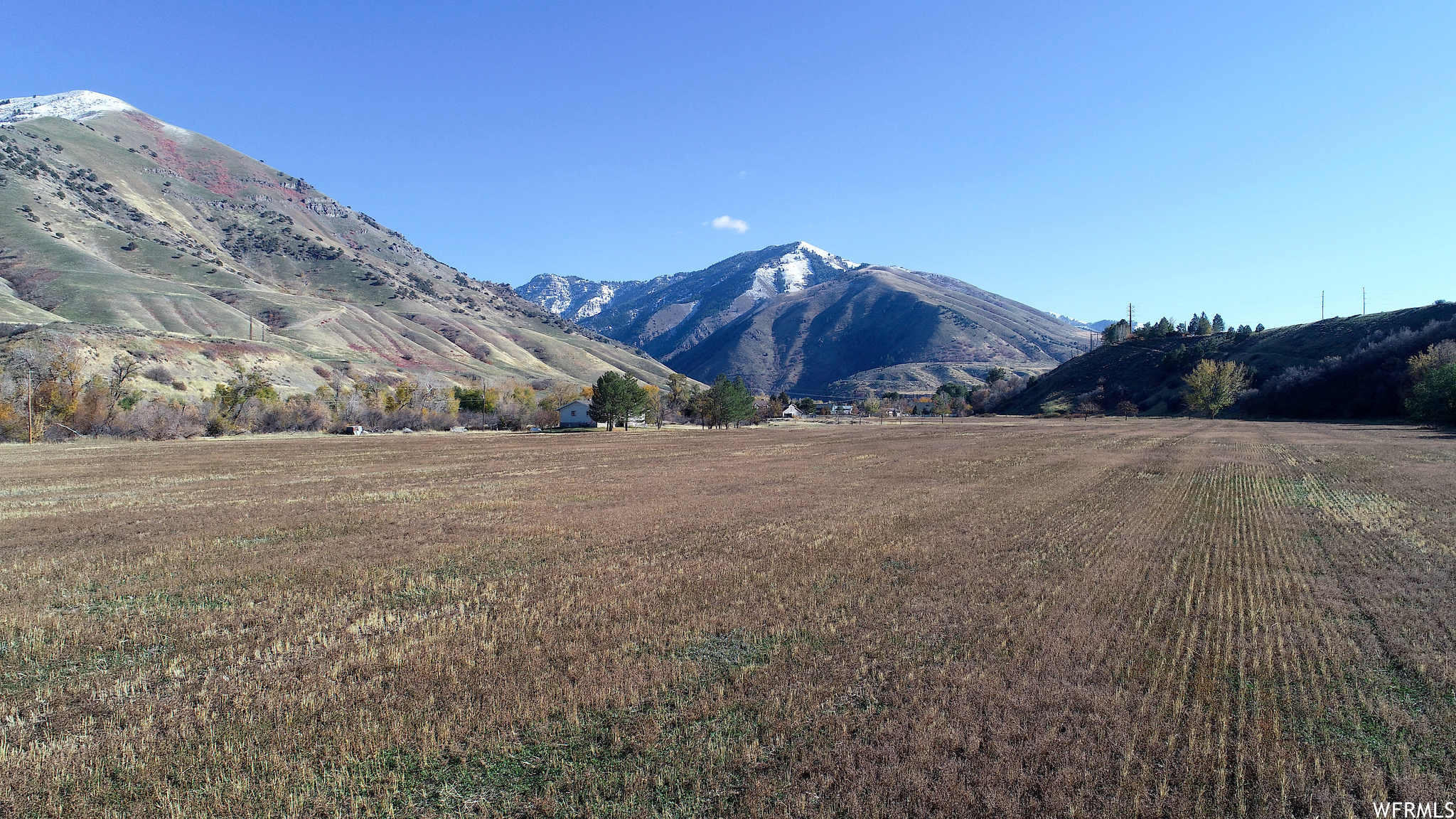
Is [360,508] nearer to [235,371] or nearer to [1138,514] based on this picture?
[1138,514]

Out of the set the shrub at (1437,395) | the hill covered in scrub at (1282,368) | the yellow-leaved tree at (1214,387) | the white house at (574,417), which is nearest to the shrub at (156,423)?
the white house at (574,417)

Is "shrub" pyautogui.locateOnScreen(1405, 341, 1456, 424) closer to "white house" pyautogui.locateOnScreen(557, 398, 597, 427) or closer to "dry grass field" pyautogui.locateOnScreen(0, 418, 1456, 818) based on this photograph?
"dry grass field" pyautogui.locateOnScreen(0, 418, 1456, 818)

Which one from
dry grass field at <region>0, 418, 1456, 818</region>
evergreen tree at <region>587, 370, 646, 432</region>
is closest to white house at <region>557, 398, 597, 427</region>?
evergreen tree at <region>587, 370, 646, 432</region>

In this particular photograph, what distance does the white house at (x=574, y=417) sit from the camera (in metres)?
124

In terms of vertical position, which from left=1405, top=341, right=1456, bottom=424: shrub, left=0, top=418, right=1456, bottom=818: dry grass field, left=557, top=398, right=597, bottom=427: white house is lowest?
left=0, top=418, right=1456, bottom=818: dry grass field

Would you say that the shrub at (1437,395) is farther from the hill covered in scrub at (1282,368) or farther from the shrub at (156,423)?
the shrub at (156,423)

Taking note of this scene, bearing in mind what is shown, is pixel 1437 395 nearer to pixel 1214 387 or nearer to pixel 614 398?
pixel 1214 387

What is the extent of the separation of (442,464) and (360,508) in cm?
1932

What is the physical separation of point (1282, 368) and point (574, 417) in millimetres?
151142

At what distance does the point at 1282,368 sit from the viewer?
431 feet

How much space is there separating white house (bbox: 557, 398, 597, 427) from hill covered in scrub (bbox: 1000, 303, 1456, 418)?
11706 centimetres

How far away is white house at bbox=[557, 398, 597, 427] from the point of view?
124 metres

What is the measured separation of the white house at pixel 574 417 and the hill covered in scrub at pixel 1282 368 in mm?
117061

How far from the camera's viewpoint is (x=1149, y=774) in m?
5.96
